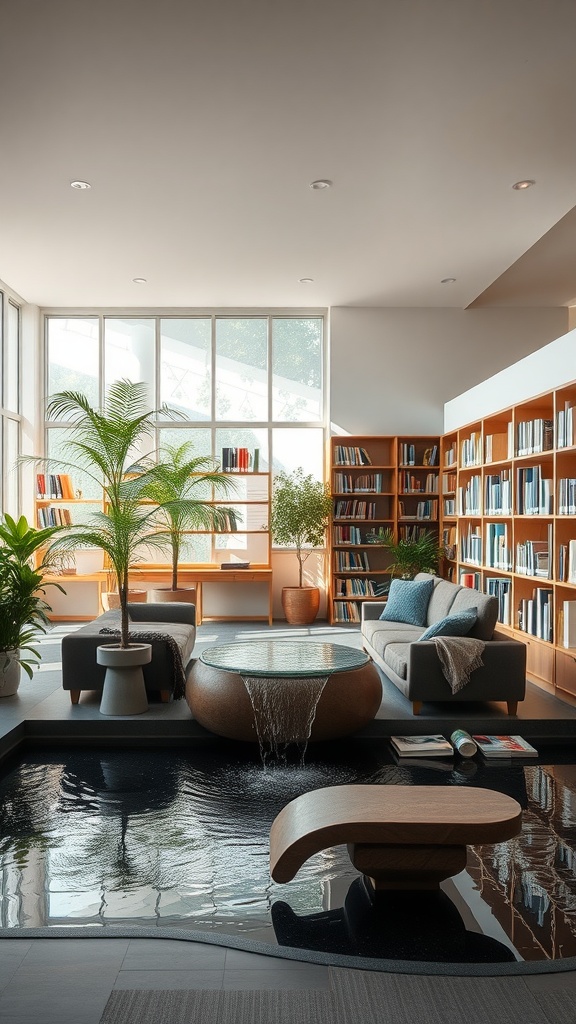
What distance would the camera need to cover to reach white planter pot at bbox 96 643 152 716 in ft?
15.9

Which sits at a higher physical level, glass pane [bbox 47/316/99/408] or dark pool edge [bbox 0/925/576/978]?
glass pane [bbox 47/316/99/408]

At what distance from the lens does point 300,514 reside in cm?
893

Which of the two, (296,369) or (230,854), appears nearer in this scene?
(230,854)

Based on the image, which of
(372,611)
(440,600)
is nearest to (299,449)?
A: (372,611)

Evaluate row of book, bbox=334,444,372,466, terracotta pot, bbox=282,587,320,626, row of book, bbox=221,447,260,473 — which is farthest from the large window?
terracotta pot, bbox=282,587,320,626

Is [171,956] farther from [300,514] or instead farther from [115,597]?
[300,514]

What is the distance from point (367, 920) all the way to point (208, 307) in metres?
8.11

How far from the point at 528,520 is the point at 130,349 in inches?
215

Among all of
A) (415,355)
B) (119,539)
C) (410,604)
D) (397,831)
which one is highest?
(415,355)

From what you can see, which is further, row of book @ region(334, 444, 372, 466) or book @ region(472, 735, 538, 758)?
row of book @ region(334, 444, 372, 466)

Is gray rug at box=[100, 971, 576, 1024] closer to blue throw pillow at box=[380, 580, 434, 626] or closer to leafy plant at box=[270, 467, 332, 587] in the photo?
blue throw pillow at box=[380, 580, 434, 626]

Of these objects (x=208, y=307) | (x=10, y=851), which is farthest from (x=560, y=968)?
(x=208, y=307)

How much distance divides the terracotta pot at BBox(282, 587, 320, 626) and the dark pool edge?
657 centimetres

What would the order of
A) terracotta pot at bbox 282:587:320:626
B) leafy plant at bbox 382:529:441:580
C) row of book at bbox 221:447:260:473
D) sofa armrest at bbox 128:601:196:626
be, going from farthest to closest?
row of book at bbox 221:447:260:473 < terracotta pot at bbox 282:587:320:626 < leafy plant at bbox 382:529:441:580 < sofa armrest at bbox 128:601:196:626
